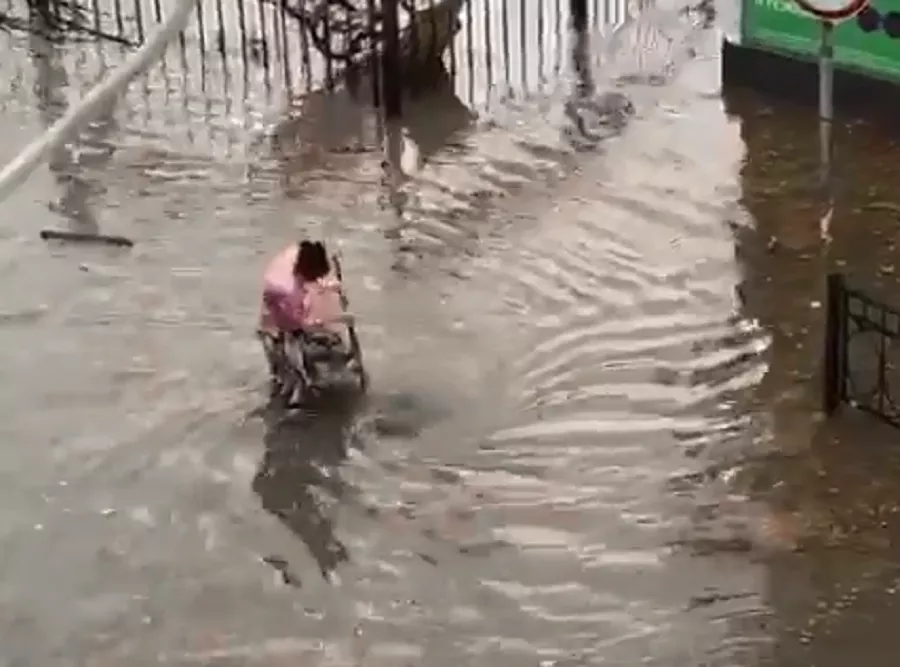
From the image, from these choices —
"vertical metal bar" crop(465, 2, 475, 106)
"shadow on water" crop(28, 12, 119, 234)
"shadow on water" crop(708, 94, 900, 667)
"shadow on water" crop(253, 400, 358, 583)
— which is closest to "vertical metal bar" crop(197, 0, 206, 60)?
"shadow on water" crop(28, 12, 119, 234)

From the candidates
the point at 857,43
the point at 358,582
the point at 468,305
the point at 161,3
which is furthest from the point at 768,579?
the point at 161,3

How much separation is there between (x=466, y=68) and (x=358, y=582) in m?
8.32

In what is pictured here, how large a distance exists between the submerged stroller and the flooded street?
19 cm

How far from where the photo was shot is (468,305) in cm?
1121

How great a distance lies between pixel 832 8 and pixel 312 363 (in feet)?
13.2

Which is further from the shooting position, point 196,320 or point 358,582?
point 196,320

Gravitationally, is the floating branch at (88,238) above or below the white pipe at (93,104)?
below

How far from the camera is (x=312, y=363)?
10203mm

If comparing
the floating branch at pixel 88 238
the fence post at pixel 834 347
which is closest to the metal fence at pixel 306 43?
the floating branch at pixel 88 238

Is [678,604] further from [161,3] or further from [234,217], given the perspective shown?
[161,3]

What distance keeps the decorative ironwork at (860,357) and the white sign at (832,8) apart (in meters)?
1.80

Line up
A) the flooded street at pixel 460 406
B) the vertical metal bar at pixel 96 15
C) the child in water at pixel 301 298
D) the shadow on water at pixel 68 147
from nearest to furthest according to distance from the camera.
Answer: the flooded street at pixel 460 406 → the child in water at pixel 301 298 → the shadow on water at pixel 68 147 → the vertical metal bar at pixel 96 15

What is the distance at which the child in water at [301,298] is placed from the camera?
9.96 metres

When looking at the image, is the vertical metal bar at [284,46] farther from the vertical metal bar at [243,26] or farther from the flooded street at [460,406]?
the flooded street at [460,406]
